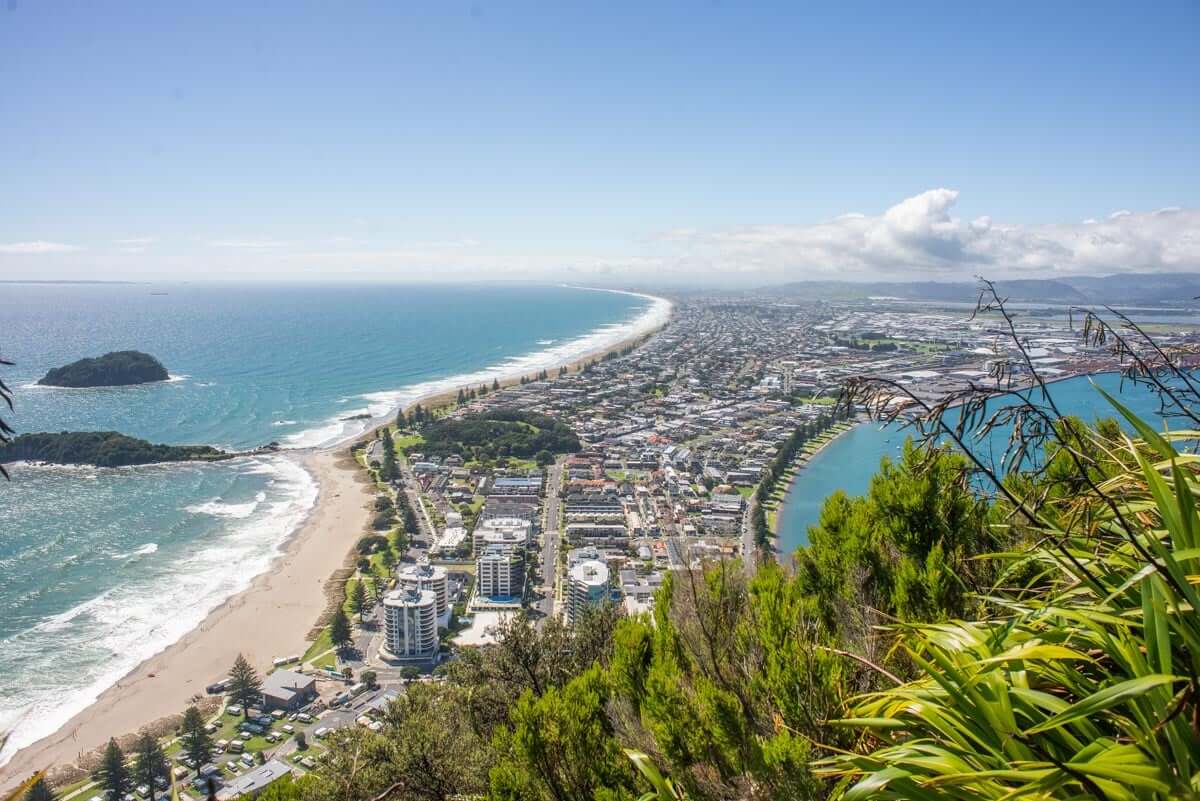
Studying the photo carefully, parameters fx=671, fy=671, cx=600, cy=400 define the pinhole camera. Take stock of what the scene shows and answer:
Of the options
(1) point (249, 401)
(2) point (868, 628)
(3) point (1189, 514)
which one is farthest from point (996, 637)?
(1) point (249, 401)

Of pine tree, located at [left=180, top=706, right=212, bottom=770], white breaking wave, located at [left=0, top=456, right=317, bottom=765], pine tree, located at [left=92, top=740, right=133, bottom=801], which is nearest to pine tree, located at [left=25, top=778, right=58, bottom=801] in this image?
pine tree, located at [left=92, top=740, right=133, bottom=801]

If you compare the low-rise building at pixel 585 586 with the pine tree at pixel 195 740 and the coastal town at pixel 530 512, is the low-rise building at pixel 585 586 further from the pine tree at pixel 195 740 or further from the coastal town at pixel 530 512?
the pine tree at pixel 195 740

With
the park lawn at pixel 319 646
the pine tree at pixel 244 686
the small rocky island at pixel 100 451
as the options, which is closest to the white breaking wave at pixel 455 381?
the small rocky island at pixel 100 451

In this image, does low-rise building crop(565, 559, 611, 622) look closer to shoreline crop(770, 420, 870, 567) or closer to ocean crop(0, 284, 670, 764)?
shoreline crop(770, 420, 870, 567)

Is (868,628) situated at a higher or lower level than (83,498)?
higher

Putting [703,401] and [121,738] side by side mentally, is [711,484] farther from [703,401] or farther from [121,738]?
[121,738]

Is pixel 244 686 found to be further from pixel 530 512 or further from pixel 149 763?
pixel 530 512
